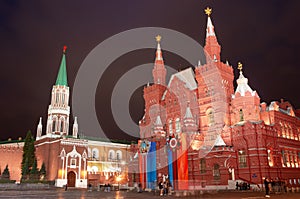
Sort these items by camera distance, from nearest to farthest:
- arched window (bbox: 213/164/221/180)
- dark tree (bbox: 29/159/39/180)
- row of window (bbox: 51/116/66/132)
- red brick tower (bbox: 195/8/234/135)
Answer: arched window (bbox: 213/164/221/180), red brick tower (bbox: 195/8/234/135), dark tree (bbox: 29/159/39/180), row of window (bbox: 51/116/66/132)

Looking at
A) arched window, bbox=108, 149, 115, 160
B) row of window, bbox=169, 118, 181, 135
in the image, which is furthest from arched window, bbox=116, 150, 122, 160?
row of window, bbox=169, 118, 181, 135

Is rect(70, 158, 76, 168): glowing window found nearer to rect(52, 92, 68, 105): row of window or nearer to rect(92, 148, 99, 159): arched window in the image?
rect(92, 148, 99, 159): arched window

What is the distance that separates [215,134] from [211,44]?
15.8 meters

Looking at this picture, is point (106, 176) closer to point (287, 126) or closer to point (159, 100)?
point (159, 100)

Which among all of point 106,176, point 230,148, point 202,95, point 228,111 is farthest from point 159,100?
point 106,176

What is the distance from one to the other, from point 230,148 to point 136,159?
63.4ft

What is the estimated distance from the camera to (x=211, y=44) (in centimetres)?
4769

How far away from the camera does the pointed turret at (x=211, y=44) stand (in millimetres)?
47188

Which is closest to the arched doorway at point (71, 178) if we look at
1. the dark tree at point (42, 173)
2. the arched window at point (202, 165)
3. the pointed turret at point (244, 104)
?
the dark tree at point (42, 173)

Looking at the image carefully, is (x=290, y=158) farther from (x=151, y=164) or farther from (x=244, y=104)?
(x=151, y=164)

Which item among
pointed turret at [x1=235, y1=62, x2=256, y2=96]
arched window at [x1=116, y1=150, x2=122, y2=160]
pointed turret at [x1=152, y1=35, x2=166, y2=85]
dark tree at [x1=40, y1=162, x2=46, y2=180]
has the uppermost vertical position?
pointed turret at [x1=152, y1=35, x2=166, y2=85]

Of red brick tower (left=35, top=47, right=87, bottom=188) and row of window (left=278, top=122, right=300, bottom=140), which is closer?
row of window (left=278, top=122, right=300, bottom=140)

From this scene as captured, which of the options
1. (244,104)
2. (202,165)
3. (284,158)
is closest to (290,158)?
(284,158)

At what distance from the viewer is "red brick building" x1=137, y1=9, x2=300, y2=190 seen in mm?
36844
